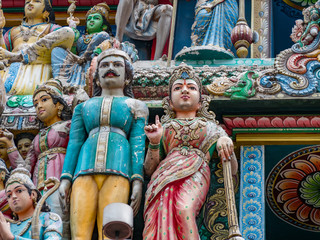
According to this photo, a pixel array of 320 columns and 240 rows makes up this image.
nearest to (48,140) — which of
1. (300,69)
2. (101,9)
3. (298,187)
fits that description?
(298,187)

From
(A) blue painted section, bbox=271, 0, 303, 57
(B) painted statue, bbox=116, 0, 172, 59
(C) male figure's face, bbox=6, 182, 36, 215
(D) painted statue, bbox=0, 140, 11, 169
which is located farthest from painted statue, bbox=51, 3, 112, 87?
→ (C) male figure's face, bbox=6, 182, 36, 215

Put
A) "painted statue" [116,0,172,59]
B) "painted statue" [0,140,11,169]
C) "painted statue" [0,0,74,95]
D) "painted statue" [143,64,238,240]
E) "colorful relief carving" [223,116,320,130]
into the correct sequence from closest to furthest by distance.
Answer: "painted statue" [143,64,238,240] < "colorful relief carving" [223,116,320,130] < "painted statue" [0,140,11,169] < "painted statue" [0,0,74,95] < "painted statue" [116,0,172,59]

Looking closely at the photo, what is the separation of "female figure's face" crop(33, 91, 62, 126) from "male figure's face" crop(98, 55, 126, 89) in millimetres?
698

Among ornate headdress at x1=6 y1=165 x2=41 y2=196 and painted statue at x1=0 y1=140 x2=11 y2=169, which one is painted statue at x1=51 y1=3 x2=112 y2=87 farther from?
ornate headdress at x1=6 y1=165 x2=41 y2=196

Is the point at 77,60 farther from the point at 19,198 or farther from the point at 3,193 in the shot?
the point at 19,198

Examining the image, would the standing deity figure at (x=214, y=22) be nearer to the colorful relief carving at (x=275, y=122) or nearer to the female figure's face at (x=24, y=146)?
the colorful relief carving at (x=275, y=122)

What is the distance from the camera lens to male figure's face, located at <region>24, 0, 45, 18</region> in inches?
574

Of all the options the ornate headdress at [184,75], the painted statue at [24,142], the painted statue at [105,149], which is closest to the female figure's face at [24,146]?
the painted statue at [24,142]

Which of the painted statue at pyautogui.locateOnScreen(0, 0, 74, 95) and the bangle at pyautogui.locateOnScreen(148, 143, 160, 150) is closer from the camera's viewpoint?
the bangle at pyautogui.locateOnScreen(148, 143, 160, 150)

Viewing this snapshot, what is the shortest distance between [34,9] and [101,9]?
2.73 feet

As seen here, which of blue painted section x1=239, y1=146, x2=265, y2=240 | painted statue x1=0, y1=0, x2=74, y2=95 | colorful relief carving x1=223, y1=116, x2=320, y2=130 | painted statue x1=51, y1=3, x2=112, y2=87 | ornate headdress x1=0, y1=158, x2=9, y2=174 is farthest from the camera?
painted statue x1=0, y1=0, x2=74, y2=95

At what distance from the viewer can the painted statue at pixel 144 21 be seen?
14195 mm

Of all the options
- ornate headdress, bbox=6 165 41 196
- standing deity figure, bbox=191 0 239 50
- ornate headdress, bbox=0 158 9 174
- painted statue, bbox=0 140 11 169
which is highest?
standing deity figure, bbox=191 0 239 50

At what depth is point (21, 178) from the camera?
10656 millimetres
